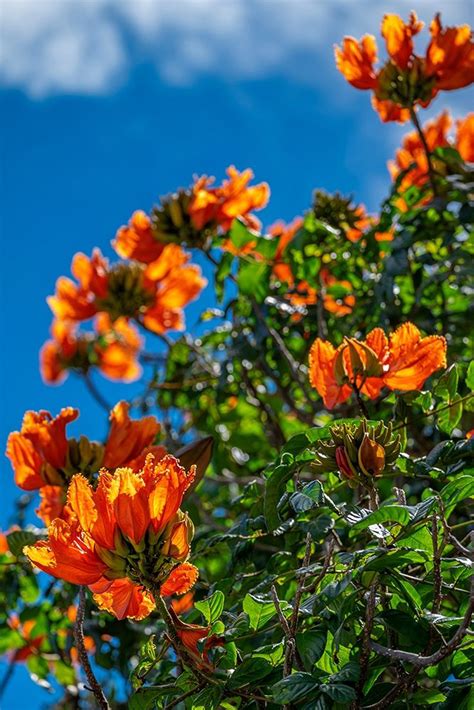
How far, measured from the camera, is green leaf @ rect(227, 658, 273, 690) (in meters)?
1.10

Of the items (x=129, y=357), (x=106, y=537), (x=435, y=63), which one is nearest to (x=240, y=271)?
(x=435, y=63)

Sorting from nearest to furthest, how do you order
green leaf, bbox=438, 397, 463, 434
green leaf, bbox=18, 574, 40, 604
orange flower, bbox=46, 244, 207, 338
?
green leaf, bbox=438, 397, 463, 434 < green leaf, bbox=18, 574, 40, 604 < orange flower, bbox=46, 244, 207, 338

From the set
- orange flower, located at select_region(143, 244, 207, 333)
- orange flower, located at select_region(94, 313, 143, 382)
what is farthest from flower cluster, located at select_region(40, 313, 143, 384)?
orange flower, located at select_region(143, 244, 207, 333)

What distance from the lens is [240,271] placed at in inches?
84.8

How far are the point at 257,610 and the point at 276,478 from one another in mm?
161

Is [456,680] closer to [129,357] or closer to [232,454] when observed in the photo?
[232,454]

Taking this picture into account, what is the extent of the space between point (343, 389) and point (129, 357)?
2297mm

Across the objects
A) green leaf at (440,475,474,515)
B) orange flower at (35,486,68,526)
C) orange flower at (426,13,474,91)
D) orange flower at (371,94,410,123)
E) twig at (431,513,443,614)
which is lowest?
twig at (431,513,443,614)

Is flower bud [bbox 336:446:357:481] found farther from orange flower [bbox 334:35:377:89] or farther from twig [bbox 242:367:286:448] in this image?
orange flower [bbox 334:35:377:89]

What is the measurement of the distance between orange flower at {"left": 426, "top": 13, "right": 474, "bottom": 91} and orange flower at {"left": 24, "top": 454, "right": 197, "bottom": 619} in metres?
1.35

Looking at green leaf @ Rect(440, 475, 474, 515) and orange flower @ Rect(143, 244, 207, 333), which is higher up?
orange flower @ Rect(143, 244, 207, 333)

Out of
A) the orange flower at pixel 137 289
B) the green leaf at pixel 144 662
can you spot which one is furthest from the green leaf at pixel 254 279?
the green leaf at pixel 144 662

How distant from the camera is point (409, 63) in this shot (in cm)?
216

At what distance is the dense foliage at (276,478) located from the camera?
1.09 meters
